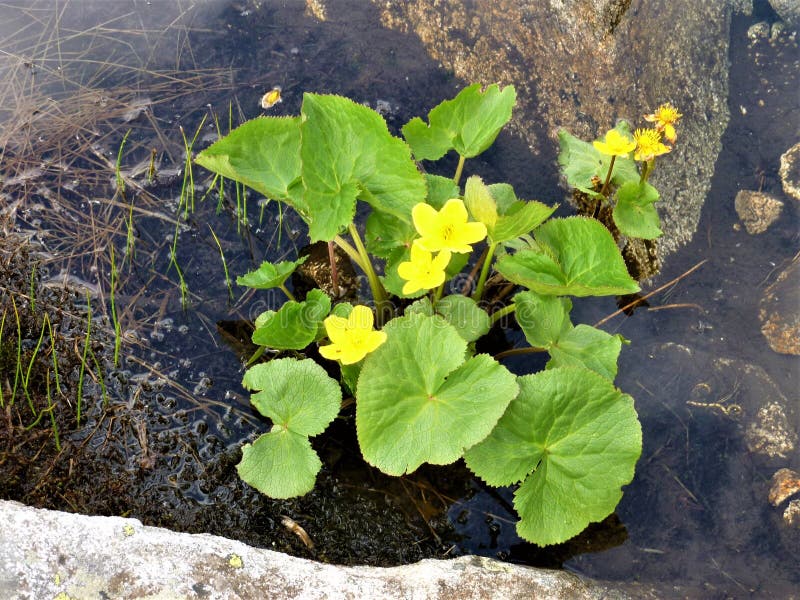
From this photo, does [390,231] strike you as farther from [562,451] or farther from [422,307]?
[562,451]

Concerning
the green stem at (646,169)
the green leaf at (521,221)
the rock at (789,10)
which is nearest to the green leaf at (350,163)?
the green leaf at (521,221)

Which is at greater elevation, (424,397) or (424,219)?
(424,219)

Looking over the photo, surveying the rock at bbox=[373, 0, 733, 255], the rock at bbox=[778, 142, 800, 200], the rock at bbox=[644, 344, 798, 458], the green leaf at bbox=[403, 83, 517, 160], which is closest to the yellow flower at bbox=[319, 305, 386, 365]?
the green leaf at bbox=[403, 83, 517, 160]

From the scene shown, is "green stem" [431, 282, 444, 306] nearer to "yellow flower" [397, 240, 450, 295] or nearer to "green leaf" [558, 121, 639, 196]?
"yellow flower" [397, 240, 450, 295]

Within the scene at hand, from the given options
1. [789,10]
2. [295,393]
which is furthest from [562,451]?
[789,10]

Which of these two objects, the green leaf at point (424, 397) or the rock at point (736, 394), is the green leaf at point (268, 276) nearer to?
the green leaf at point (424, 397)

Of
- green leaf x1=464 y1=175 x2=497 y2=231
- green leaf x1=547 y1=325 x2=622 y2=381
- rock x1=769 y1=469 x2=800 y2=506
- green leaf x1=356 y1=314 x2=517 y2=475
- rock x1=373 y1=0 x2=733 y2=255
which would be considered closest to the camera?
green leaf x1=356 y1=314 x2=517 y2=475

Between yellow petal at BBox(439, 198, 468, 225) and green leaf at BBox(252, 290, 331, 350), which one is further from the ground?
yellow petal at BBox(439, 198, 468, 225)
